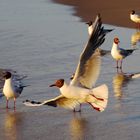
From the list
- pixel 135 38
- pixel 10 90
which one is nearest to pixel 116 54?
pixel 135 38

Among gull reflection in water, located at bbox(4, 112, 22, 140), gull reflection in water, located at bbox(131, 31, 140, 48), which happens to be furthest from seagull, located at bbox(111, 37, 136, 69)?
gull reflection in water, located at bbox(4, 112, 22, 140)

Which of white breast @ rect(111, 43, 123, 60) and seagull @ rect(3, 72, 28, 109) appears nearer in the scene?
seagull @ rect(3, 72, 28, 109)

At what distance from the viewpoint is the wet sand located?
20.3 m

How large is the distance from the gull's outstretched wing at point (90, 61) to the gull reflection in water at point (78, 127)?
0.51m

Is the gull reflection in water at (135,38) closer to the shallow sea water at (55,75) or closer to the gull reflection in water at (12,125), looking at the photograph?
the shallow sea water at (55,75)

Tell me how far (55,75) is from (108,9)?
11032mm

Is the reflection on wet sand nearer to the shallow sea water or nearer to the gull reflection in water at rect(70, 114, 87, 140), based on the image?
the shallow sea water

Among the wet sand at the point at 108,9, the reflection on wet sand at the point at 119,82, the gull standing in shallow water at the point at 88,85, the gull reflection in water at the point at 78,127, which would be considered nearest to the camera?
the gull reflection in water at the point at 78,127

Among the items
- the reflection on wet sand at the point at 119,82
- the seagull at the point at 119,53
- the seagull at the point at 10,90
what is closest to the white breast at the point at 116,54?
the seagull at the point at 119,53

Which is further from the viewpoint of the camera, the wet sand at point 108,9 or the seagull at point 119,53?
the wet sand at point 108,9

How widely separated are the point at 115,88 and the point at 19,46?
16.6ft

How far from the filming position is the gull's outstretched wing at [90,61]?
8734mm

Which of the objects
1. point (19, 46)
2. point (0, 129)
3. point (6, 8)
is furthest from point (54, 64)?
point (6, 8)

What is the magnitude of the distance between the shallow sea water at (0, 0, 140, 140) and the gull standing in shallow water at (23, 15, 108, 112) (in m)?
0.27
